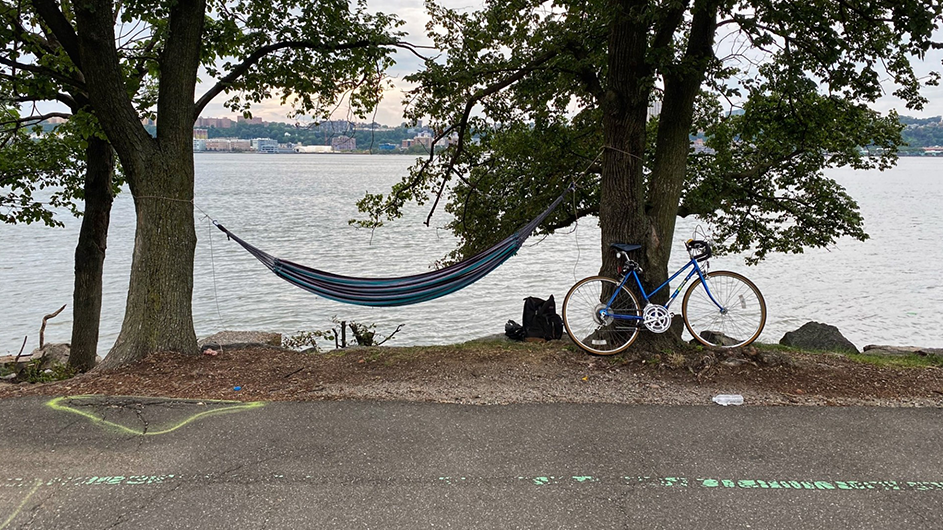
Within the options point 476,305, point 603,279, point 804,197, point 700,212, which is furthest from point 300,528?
point 476,305

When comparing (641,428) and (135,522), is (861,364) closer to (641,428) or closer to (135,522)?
(641,428)

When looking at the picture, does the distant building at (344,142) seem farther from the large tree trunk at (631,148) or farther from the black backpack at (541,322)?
the large tree trunk at (631,148)

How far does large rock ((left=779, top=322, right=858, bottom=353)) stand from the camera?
28.9ft

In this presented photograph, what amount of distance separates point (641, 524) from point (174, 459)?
2232mm

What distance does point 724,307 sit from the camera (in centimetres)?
509

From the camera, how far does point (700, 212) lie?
8914 mm

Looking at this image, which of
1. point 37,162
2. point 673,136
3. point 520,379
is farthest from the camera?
point 37,162

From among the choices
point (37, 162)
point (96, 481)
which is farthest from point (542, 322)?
point (37, 162)

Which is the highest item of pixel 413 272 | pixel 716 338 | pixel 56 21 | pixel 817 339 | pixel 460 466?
pixel 56 21

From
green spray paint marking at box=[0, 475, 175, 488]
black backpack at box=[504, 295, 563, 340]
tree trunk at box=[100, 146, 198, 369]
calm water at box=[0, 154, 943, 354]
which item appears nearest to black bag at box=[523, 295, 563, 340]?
black backpack at box=[504, 295, 563, 340]

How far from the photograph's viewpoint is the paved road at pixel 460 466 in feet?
9.19

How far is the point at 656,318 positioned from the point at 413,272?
41.3 ft

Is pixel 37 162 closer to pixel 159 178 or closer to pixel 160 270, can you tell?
pixel 159 178

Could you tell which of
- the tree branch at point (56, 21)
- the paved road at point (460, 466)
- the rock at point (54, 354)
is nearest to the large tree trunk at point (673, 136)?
the paved road at point (460, 466)
